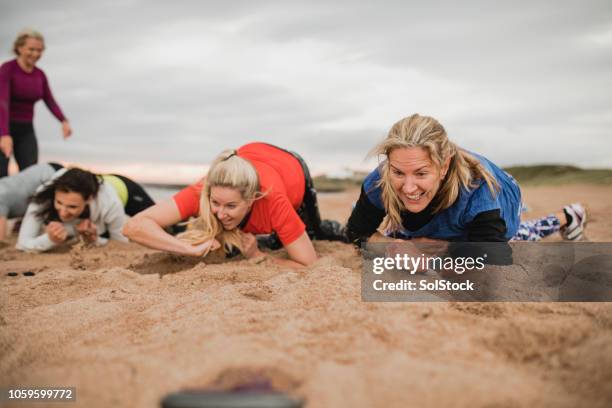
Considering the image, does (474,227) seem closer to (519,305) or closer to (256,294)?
(519,305)

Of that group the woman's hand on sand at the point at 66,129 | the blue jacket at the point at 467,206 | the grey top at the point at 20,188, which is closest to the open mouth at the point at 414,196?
the blue jacket at the point at 467,206

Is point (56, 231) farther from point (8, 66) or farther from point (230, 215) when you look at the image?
point (8, 66)

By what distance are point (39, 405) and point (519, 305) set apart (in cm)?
181

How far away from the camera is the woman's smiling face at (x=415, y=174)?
2.40m

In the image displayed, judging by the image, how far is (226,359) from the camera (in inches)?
57.9

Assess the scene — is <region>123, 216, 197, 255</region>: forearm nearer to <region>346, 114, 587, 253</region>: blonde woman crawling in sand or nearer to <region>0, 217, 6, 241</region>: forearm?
<region>346, 114, 587, 253</region>: blonde woman crawling in sand

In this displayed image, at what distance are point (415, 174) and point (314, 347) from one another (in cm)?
123

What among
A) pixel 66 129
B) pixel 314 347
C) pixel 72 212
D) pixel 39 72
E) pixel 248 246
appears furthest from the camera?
pixel 66 129

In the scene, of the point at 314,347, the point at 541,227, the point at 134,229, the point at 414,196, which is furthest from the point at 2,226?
the point at 541,227

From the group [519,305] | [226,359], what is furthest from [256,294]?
[519,305]

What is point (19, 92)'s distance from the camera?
5.25 m

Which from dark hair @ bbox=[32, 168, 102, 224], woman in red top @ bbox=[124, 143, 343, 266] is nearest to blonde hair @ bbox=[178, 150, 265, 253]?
woman in red top @ bbox=[124, 143, 343, 266]

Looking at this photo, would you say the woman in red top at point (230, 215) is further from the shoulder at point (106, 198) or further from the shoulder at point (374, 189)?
the shoulder at point (106, 198)

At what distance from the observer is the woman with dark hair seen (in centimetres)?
419
